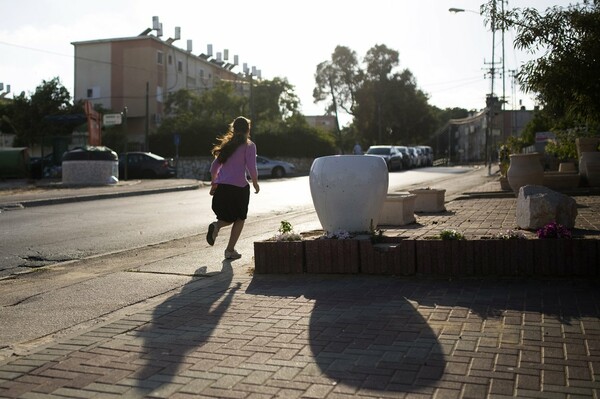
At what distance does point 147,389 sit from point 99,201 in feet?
55.5

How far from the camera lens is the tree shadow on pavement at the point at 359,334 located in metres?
3.79

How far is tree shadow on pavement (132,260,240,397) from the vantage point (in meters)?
3.94

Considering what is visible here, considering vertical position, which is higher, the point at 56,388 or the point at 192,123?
the point at 192,123

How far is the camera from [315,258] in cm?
689

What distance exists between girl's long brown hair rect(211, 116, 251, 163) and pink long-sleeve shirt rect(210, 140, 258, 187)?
0.16ft

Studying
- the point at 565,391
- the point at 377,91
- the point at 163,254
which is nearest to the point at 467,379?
the point at 565,391

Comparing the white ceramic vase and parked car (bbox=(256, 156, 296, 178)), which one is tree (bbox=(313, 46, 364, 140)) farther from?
the white ceramic vase

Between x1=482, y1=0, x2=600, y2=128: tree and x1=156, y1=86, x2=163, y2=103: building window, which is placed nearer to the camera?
x1=482, y1=0, x2=600, y2=128: tree

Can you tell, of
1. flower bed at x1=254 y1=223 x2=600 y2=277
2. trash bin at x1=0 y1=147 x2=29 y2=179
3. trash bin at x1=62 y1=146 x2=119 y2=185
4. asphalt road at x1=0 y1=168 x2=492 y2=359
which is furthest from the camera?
trash bin at x1=0 y1=147 x2=29 y2=179

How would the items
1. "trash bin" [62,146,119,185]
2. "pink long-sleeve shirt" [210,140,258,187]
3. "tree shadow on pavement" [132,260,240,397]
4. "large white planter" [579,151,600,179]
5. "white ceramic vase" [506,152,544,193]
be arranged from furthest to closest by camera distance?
"trash bin" [62,146,119,185]
"large white planter" [579,151,600,179]
"white ceramic vase" [506,152,544,193]
"pink long-sleeve shirt" [210,140,258,187]
"tree shadow on pavement" [132,260,240,397]

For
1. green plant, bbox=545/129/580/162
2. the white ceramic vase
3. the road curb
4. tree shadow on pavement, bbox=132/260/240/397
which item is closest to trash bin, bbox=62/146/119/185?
the road curb

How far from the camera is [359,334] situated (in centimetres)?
465

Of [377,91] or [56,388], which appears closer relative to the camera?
[56,388]

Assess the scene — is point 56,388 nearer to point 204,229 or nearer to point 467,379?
point 467,379
